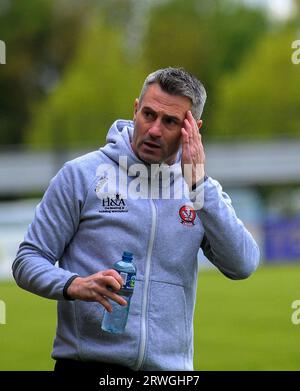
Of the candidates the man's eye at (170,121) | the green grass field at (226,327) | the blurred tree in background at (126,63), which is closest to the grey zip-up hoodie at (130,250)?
the man's eye at (170,121)

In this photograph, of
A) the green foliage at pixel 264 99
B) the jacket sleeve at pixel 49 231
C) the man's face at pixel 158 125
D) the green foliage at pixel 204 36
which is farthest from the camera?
the green foliage at pixel 204 36

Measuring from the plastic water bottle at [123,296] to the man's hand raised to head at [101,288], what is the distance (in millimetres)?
78

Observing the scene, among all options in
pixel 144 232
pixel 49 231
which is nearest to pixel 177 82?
pixel 144 232

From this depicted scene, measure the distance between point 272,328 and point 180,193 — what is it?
39.3 feet

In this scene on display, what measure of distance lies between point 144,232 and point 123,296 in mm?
375

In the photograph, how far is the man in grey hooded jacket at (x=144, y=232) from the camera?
6.08 metres

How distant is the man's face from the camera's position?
20.2 feet

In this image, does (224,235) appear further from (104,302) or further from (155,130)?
(104,302)

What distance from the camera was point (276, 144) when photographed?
185 feet

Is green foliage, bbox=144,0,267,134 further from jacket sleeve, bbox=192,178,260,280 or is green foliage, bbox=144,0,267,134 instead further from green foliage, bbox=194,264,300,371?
jacket sleeve, bbox=192,178,260,280

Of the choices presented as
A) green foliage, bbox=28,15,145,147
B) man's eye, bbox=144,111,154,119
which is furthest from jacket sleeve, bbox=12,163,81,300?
green foliage, bbox=28,15,145,147

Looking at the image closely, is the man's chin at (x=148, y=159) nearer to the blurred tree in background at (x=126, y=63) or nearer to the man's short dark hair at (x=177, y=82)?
the man's short dark hair at (x=177, y=82)

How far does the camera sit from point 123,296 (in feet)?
19.4
